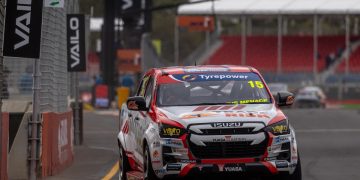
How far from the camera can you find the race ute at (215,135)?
35.1 ft

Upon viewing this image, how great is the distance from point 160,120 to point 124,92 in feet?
83.3

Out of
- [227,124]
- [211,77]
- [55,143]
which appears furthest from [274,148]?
[55,143]

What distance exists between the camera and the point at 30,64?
771 inches

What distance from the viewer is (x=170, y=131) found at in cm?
1081

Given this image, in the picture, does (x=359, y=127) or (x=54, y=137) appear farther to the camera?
(x=359, y=127)

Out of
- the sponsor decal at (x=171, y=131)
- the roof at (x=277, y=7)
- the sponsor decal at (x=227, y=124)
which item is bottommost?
the sponsor decal at (x=171, y=131)

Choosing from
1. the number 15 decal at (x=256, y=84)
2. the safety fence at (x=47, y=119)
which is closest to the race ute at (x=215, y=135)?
the number 15 decal at (x=256, y=84)

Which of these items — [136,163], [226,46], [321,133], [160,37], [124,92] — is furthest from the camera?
[160,37]

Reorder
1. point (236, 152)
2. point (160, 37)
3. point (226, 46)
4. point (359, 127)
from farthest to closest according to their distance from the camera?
1. point (160, 37)
2. point (226, 46)
3. point (359, 127)
4. point (236, 152)

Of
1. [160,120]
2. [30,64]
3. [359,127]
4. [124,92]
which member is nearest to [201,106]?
[160,120]

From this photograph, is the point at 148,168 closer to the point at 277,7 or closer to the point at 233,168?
the point at 233,168

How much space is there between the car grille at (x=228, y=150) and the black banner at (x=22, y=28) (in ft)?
9.23

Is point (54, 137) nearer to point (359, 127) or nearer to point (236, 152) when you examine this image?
point (236, 152)

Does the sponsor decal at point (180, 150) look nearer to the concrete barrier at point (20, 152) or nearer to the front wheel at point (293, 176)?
the front wheel at point (293, 176)
